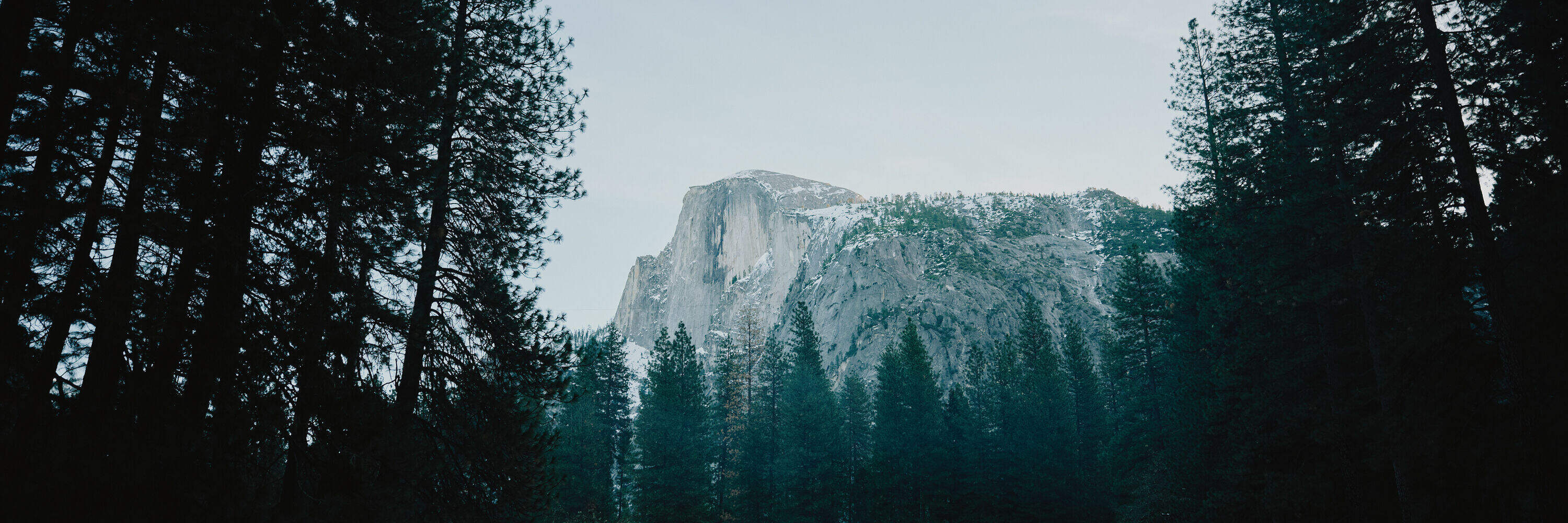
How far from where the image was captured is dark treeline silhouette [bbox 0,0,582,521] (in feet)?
13.1

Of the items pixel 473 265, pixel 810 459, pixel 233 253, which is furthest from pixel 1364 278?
pixel 810 459

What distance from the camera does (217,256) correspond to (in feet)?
16.2

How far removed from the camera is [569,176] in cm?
978

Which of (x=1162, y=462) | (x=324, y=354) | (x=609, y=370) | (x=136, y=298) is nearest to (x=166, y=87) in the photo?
(x=136, y=298)

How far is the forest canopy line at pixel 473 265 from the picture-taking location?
432 centimetres

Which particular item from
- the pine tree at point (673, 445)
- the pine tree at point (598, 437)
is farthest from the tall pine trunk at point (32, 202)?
the pine tree at point (673, 445)

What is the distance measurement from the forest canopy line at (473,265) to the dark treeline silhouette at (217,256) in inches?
1.1

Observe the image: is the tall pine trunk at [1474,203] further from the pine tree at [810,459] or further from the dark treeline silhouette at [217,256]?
the pine tree at [810,459]

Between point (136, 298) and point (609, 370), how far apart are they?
117 ft

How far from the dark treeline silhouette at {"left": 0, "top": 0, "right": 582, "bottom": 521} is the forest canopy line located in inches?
1.1

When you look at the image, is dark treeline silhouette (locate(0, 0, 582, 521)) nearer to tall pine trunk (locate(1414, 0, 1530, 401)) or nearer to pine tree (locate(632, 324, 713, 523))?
tall pine trunk (locate(1414, 0, 1530, 401))

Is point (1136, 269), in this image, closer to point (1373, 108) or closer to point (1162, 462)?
point (1162, 462)

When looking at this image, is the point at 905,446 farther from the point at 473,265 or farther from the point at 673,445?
the point at 473,265

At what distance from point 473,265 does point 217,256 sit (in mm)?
→ 3986
